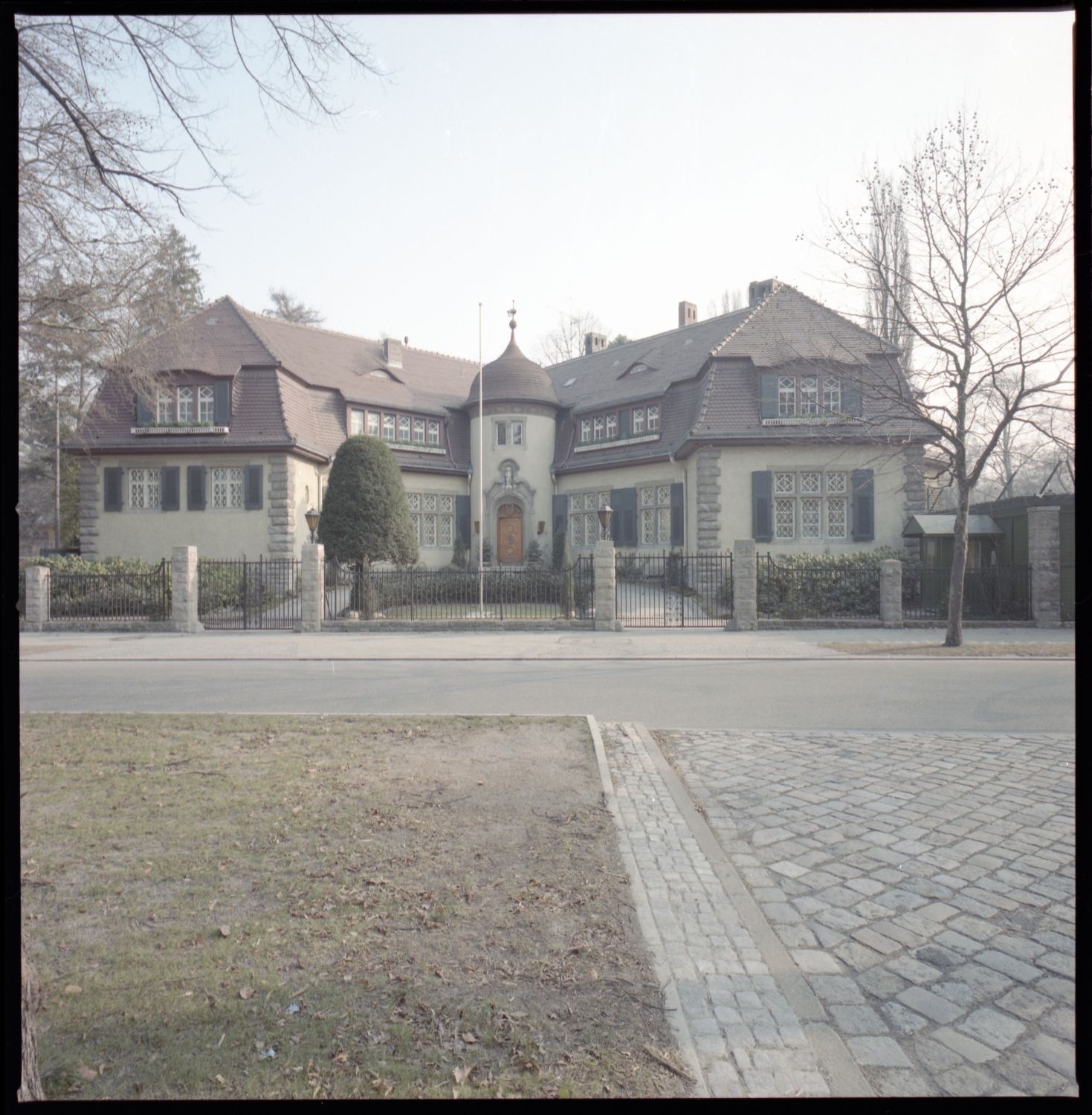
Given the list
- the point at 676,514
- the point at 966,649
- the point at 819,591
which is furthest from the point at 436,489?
the point at 966,649

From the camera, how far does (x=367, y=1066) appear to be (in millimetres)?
2107

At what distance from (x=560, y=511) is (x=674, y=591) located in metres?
8.48

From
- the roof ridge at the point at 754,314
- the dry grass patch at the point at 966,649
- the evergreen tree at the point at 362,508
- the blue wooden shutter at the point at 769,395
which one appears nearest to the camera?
the dry grass patch at the point at 966,649

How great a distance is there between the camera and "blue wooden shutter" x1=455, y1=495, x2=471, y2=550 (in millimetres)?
31453

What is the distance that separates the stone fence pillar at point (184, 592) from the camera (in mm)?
18047

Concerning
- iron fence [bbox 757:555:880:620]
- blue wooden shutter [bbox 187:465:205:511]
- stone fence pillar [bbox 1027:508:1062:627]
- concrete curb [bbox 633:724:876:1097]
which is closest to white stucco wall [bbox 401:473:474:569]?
blue wooden shutter [bbox 187:465:205:511]

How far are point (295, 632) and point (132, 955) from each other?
15952mm

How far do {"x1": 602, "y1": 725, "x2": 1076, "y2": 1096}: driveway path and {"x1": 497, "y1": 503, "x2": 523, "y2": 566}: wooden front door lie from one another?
25.5 metres

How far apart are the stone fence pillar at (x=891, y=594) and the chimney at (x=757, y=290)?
51.6 ft

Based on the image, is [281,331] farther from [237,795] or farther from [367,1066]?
[367,1066]

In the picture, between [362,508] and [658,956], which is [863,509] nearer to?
[362,508]

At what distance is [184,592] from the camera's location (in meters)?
18.2

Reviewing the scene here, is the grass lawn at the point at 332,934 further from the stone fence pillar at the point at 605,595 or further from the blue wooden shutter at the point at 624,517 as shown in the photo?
the blue wooden shutter at the point at 624,517

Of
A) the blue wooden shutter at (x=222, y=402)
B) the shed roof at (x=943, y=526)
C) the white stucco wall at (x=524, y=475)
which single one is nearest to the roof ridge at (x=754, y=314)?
the white stucco wall at (x=524, y=475)
